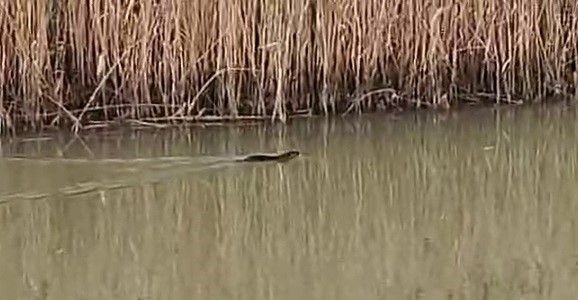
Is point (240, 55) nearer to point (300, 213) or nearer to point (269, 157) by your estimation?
point (269, 157)

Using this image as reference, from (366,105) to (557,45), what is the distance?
667mm

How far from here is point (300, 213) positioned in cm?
294

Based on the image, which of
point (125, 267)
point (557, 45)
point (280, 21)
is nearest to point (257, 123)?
point (280, 21)

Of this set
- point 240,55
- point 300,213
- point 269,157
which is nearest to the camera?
point 300,213

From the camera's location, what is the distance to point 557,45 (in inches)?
165

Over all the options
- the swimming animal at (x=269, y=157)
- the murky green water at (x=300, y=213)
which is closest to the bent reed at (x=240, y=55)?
the murky green water at (x=300, y=213)

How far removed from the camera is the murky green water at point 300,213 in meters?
2.48

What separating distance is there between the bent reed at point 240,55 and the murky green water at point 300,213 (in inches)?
4.8

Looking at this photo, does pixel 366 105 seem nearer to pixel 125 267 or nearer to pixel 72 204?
pixel 72 204

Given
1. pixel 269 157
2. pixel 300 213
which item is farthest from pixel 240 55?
pixel 300 213

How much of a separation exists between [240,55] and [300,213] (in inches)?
39.8

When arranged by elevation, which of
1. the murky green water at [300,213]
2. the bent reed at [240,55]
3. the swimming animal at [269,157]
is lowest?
the murky green water at [300,213]

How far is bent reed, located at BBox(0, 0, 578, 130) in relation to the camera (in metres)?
3.73

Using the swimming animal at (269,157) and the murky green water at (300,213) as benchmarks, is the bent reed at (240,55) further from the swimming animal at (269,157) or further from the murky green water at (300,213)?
the swimming animal at (269,157)
